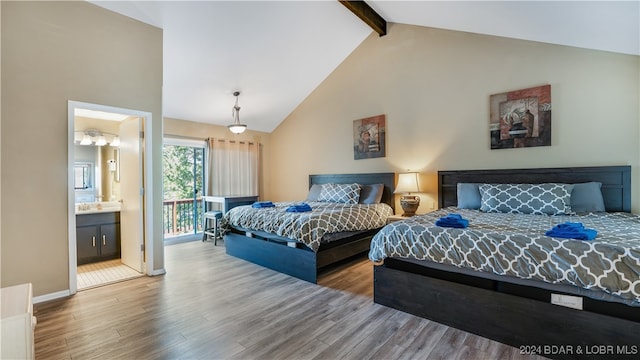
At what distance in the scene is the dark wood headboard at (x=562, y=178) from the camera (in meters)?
3.17

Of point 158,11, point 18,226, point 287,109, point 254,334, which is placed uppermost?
point 158,11

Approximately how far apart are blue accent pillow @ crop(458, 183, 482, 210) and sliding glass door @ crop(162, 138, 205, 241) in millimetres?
4946

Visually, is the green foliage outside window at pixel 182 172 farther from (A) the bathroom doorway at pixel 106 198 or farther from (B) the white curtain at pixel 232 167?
(A) the bathroom doorway at pixel 106 198

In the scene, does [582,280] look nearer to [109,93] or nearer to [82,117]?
[109,93]

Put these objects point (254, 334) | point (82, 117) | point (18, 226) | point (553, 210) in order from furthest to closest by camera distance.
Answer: point (82, 117) → point (553, 210) → point (18, 226) → point (254, 334)

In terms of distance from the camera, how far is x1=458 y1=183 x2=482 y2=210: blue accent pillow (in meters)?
3.73

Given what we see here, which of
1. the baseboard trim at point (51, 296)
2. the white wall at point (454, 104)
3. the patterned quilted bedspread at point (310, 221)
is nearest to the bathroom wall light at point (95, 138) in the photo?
the patterned quilted bedspread at point (310, 221)

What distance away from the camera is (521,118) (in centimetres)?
373

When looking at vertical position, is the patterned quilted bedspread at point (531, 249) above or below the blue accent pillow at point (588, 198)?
below

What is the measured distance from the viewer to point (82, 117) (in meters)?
4.44

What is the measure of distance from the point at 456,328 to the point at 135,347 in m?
2.45

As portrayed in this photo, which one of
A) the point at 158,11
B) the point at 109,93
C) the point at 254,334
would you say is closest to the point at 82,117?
the point at 109,93

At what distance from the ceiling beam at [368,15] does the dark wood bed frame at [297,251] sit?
2.49 meters

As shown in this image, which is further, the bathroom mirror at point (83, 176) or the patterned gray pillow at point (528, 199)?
the bathroom mirror at point (83, 176)
